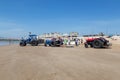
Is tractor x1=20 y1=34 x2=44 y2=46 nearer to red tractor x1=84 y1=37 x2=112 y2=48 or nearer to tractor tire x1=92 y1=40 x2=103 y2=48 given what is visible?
red tractor x1=84 y1=37 x2=112 y2=48

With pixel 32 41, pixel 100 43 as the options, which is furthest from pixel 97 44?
pixel 32 41

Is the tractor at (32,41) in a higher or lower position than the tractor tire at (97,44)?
higher

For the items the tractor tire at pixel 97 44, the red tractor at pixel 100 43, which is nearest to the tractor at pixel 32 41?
the red tractor at pixel 100 43

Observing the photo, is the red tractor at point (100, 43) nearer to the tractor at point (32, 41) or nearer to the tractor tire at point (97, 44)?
the tractor tire at point (97, 44)

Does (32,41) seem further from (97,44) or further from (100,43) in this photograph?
(100,43)

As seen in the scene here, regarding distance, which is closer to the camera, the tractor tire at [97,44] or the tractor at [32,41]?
the tractor tire at [97,44]

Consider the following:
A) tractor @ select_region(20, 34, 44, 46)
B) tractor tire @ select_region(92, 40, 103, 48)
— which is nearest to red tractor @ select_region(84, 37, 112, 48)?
tractor tire @ select_region(92, 40, 103, 48)

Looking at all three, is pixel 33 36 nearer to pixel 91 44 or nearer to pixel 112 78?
pixel 91 44

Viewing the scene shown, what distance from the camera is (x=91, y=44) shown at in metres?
29.4

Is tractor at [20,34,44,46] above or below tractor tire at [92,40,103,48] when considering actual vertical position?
above

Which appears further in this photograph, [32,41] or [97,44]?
[32,41]

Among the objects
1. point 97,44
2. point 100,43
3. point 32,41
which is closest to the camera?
point 100,43

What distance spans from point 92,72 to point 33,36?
96.7 ft

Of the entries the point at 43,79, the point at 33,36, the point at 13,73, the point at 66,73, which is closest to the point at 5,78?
the point at 13,73
